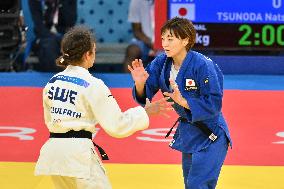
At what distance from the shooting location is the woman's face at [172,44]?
529cm

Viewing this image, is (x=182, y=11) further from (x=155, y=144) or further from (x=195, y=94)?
(x=195, y=94)

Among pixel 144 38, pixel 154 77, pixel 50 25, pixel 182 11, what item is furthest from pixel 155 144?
pixel 50 25

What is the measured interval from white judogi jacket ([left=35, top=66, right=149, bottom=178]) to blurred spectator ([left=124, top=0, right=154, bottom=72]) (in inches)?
308

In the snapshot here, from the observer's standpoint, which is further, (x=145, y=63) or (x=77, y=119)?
(x=145, y=63)

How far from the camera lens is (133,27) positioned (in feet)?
42.0

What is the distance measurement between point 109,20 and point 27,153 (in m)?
6.45

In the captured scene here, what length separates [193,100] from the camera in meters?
5.18

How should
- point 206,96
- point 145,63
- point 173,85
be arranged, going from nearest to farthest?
point 173,85 < point 206,96 < point 145,63

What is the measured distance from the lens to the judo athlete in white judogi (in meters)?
4.69

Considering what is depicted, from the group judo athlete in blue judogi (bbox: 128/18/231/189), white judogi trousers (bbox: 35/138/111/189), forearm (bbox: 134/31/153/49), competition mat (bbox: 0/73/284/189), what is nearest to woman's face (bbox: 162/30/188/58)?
judo athlete in blue judogi (bbox: 128/18/231/189)

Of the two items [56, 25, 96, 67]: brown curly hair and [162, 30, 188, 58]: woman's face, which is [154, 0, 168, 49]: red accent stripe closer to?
[162, 30, 188, 58]: woman's face

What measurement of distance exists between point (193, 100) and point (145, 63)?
7503 millimetres

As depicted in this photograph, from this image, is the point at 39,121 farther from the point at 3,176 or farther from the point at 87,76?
the point at 87,76

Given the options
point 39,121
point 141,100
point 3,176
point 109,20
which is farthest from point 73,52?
point 109,20
